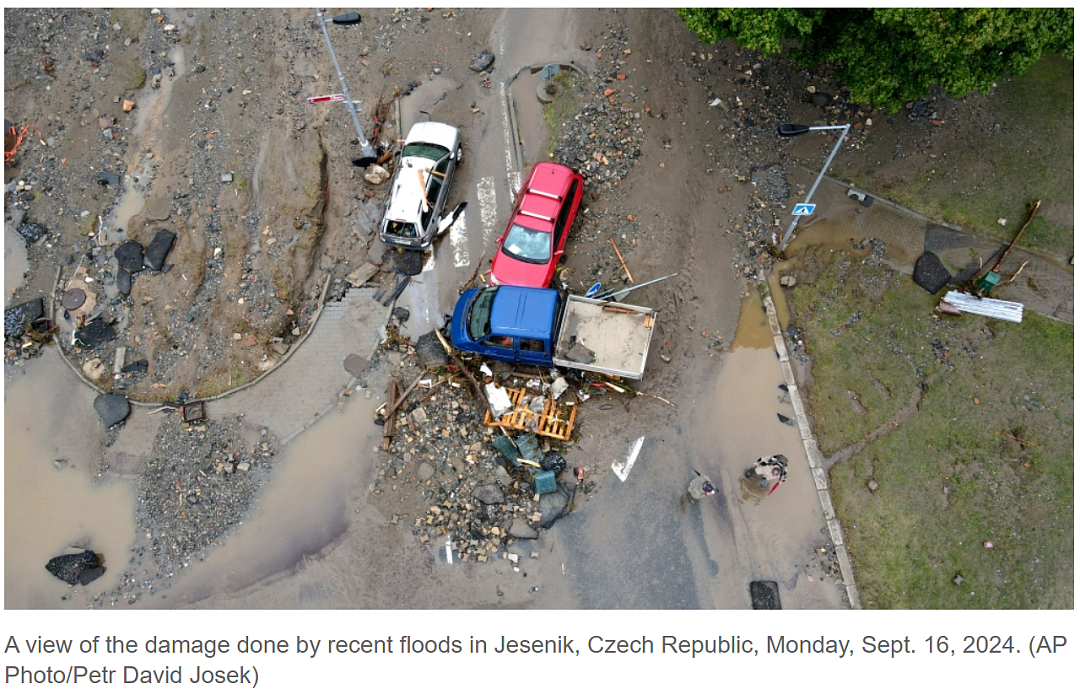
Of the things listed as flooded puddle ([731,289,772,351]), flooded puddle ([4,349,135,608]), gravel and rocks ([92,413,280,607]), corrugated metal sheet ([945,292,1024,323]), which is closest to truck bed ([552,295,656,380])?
flooded puddle ([731,289,772,351])

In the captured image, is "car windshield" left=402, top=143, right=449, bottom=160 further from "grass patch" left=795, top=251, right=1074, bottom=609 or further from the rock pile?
"grass patch" left=795, top=251, right=1074, bottom=609

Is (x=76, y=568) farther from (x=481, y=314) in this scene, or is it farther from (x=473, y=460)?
(x=481, y=314)

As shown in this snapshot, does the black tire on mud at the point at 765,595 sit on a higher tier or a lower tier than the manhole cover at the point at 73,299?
lower

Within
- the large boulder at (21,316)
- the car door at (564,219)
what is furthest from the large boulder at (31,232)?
the car door at (564,219)

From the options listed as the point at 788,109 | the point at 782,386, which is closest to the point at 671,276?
the point at 782,386

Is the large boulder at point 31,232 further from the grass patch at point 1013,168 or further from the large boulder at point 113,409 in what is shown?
the grass patch at point 1013,168

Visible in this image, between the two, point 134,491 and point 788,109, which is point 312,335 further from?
point 788,109
